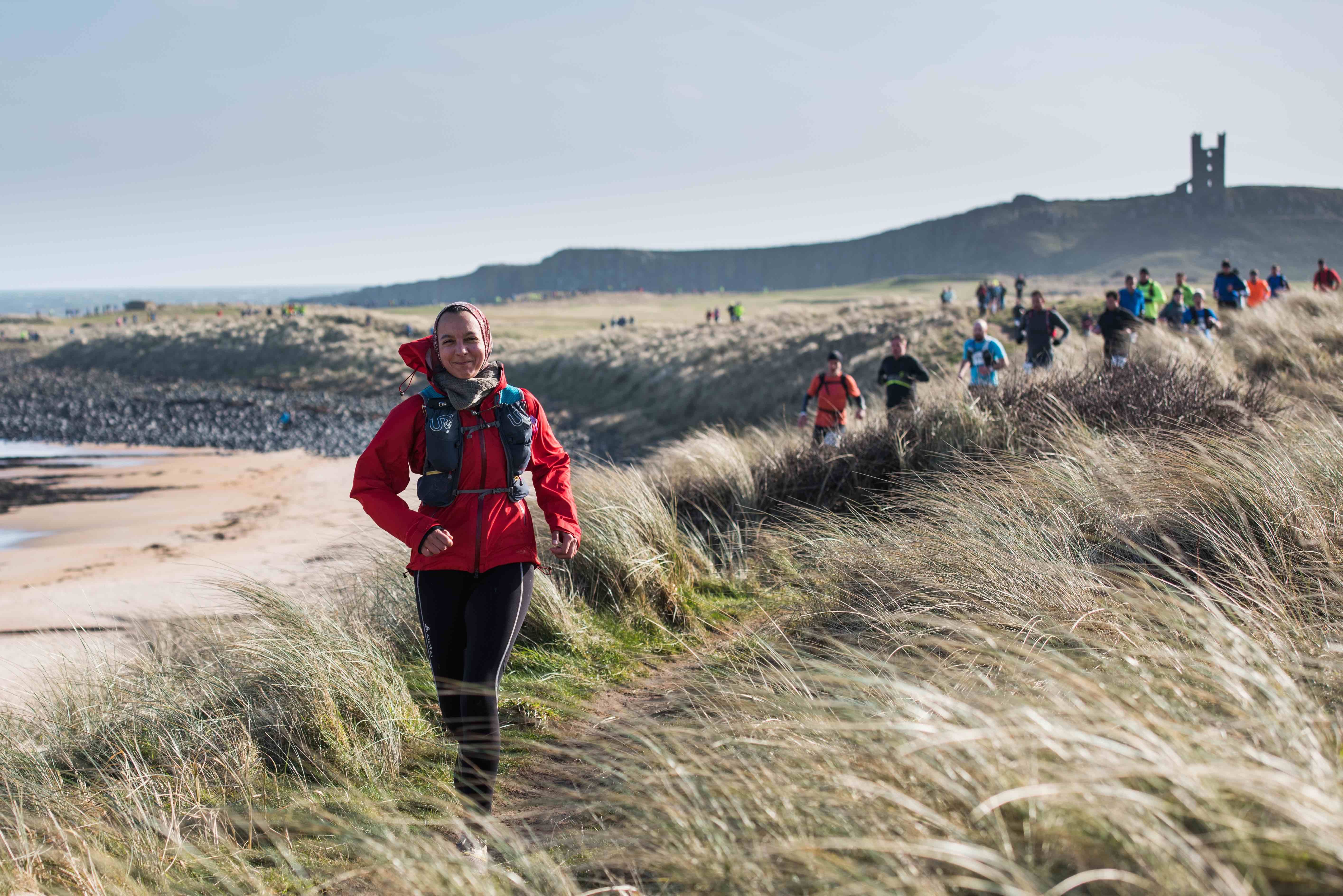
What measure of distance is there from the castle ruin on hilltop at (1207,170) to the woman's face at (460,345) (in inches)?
5841

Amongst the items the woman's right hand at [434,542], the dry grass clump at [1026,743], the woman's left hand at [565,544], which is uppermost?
the woman's right hand at [434,542]

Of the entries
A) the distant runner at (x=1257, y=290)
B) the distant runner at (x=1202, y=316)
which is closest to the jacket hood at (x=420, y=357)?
the distant runner at (x=1202, y=316)

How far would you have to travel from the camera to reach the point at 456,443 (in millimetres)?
3273

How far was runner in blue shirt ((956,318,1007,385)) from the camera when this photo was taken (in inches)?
397

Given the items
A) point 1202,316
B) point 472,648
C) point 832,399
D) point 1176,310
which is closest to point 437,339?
point 472,648

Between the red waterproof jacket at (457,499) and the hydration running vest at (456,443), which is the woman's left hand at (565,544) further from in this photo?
the hydration running vest at (456,443)

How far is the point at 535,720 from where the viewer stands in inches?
171

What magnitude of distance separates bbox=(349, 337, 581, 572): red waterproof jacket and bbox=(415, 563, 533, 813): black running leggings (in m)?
0.06

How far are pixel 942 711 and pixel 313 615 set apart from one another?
3.54m

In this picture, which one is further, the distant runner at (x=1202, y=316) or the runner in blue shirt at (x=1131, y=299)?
the runner in blue shirt at (x=1131, y=299)

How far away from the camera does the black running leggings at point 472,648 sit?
3.21m

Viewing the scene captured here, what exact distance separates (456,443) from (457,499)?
206 mm

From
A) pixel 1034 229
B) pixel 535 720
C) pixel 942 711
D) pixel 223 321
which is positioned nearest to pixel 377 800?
pixel 535 720

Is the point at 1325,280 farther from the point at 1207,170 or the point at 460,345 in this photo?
the point at 1207,170
